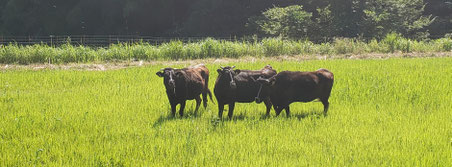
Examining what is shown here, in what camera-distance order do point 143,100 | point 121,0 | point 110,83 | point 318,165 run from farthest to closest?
point 121,0, point 110,83, point 143,100, point 318,165

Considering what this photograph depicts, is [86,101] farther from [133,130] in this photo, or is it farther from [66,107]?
[133,130]

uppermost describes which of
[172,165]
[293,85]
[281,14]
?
[281,14]

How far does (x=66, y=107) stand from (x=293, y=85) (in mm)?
4879

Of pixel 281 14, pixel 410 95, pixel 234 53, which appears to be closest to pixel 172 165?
pixel 410 95

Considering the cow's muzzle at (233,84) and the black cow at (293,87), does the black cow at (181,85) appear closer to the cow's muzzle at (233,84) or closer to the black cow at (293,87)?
the cow's muzzle at (233,84)

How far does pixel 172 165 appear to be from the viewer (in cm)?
539

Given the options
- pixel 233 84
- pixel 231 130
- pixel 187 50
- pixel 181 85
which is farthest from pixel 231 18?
pixel 231 130

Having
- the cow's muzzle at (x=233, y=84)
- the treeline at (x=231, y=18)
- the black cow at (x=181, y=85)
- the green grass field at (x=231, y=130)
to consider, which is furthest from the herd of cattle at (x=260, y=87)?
the treeline at (x=231, y=18)

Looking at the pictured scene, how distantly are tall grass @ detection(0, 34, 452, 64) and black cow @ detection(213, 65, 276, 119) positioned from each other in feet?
38.2

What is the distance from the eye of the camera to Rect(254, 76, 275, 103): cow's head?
7723 millimetres

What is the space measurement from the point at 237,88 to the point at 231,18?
1169 inches

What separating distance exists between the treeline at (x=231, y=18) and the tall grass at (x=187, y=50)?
3.99 metres

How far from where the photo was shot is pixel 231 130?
6.99 metres

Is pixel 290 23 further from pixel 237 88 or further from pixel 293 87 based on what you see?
pixel 237 88
